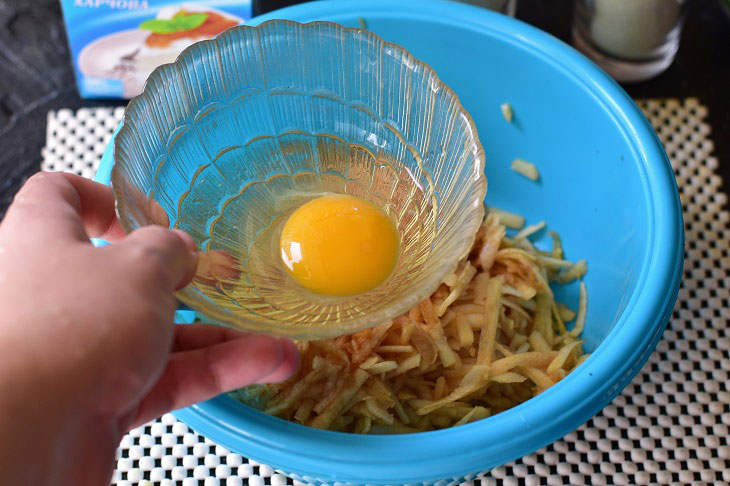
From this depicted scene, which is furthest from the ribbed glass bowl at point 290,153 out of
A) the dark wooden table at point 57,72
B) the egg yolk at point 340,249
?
the dark wooden table at point 57,72

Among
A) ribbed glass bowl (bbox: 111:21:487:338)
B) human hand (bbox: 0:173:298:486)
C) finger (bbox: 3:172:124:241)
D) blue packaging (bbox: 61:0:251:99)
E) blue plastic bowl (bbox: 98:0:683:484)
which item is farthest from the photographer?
blue packaging (bbox: 61:0:251:99)

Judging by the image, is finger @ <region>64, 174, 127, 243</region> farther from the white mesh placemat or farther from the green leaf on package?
the green leaf on package

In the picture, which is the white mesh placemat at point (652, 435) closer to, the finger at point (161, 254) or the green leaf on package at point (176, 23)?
the finger at point (161, 254)

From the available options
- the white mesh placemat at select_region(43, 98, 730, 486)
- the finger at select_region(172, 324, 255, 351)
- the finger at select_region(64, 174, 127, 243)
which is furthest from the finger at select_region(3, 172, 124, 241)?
the white mesh placemat at select_region(43, 98, 730, 486)

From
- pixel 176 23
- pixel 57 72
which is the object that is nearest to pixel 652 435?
pixel 176 23

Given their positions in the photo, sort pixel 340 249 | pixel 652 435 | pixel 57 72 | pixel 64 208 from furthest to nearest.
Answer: pixel 57 72, pixel 652 435, pixel 340 249, pixel 64 208

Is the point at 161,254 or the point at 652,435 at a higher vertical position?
the point at 161,254

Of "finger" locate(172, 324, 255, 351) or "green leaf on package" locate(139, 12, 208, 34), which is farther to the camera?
"green leaf on package" locate(139, 12, 208, 34)

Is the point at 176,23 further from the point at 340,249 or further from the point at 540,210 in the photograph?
the point at 540,210
